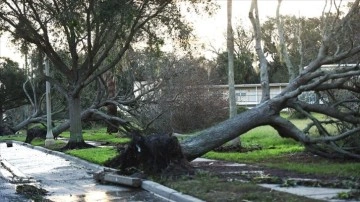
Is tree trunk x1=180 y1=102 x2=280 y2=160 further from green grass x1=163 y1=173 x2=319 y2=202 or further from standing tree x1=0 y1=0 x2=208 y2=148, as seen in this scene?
standing tree x1=0 y1=0 x2=208 y2=148

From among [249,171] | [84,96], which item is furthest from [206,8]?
[84,96]

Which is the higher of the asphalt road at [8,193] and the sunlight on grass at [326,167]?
the sunlight on grass at [326,167]

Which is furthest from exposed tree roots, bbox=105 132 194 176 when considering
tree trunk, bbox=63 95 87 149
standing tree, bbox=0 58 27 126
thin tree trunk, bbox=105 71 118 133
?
standing tree, bbox=0 58 27 126

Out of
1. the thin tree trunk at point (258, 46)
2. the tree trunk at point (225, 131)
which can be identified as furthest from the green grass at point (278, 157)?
the thin tree trunk at point (258, 46)

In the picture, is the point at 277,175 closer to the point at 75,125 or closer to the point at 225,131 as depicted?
the point at 225,131

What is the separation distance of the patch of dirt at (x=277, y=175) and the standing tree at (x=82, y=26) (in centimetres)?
768

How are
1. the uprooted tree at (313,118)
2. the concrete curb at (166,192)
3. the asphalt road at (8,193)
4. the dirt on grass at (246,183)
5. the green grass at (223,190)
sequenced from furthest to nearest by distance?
the uprooted tree at (313,118) → the asphalt road at (8,193) → the concrete curb at (166,192) → the dirt on grass at (246,183) → the green grass at (223,190)

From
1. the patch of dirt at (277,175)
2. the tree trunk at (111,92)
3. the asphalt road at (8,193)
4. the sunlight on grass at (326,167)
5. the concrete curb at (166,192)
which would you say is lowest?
the asphalt road at (8,193)

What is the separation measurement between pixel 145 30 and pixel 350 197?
17339 mm

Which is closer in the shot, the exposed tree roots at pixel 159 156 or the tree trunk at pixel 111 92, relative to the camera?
the exposed tree roots at pixel 159 156

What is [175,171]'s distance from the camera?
12.9 metres

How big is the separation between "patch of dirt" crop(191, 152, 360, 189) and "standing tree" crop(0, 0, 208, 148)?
7.68m

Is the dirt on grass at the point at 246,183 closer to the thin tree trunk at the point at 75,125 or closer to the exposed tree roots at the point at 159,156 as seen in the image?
the exposed tree roots at the point at 159,156

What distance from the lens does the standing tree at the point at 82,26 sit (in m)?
21.3
